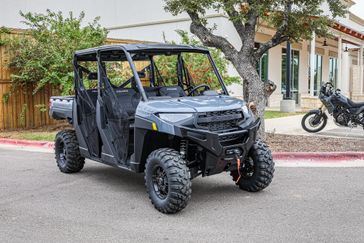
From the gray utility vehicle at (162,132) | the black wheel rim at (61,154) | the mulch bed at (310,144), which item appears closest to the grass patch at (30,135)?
the black wheel rim at (61,154)

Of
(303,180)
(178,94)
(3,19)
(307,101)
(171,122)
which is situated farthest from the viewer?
(3,19)

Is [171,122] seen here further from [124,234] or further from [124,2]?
[124,2]

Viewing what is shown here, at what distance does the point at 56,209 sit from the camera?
5355 millimetres

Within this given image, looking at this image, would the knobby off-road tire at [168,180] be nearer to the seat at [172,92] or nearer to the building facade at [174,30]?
the seat at [172,92]

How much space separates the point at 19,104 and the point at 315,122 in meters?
8.10

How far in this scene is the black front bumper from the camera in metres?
5.02

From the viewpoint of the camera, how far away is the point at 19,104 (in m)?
12.5

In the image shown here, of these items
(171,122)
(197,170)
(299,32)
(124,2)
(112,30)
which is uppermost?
(124,2)

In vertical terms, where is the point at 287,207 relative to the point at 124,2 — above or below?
below

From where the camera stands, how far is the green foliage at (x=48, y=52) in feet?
38.3

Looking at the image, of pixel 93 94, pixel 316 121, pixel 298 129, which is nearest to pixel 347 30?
pixel 298 129

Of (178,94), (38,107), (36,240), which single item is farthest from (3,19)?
(36,240)

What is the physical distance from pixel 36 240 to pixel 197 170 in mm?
2067

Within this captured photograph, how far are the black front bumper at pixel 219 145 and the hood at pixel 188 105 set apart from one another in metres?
0.29
